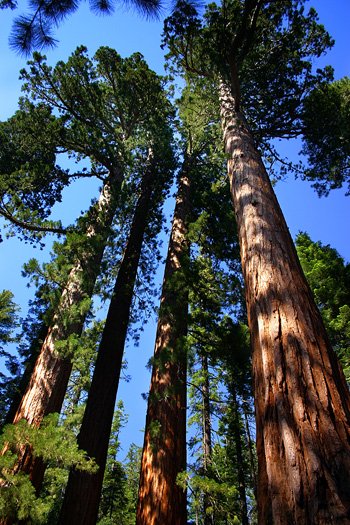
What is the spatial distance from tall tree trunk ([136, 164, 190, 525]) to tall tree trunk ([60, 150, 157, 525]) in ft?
3.30

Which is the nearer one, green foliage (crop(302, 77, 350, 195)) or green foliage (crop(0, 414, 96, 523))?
green foliage (crop(0, 414, 96, 523))

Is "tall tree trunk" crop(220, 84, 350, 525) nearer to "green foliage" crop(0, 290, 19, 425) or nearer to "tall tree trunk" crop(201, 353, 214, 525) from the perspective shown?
"tall tree trunk" crop(201, 353, 214, 525)

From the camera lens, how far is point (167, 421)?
15.6 feet

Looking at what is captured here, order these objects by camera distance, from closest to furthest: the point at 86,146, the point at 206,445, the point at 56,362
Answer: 1. the point at 56,362
2. the point at 86,146
3. the point at 206,445

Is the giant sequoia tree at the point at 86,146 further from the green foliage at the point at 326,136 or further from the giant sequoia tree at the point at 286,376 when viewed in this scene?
the green foliage at the point at 326,136

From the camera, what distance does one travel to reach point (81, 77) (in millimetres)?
9594

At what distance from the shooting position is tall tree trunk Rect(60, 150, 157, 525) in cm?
472

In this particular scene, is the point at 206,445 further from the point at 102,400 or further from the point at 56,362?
the point at 56,362

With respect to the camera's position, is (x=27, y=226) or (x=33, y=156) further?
(x=33, y=156)

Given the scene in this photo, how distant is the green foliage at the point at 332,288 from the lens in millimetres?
10656

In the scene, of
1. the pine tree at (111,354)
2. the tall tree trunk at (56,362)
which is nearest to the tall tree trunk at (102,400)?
the pine tree at (111,354)

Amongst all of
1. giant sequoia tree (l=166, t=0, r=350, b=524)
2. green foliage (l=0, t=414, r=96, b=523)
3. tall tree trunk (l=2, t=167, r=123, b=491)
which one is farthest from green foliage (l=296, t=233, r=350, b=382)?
green foliage (l=0, t=414, r=96, b=523)

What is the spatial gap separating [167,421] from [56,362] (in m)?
1.99

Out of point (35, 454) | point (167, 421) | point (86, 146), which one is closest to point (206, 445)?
point (167, 421)
